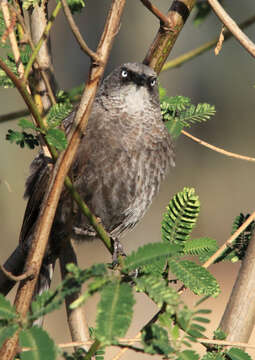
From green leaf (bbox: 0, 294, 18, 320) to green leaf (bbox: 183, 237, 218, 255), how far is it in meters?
0.79

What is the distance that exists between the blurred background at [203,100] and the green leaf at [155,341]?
7.94 m

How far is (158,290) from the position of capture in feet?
5.46

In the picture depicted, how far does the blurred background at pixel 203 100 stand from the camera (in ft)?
36.4

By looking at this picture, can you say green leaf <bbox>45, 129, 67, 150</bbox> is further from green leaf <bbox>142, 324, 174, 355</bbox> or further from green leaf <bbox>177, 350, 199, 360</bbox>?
green leaf <bbox>177, 350, 199, 360</bbox>

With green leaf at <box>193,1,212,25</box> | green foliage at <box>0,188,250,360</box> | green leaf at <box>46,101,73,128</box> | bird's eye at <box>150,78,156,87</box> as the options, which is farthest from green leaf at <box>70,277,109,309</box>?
green leaf at <box>193,1,212,25</box>

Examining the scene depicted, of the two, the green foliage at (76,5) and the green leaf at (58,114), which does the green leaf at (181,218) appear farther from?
the green foliage at (76,5)

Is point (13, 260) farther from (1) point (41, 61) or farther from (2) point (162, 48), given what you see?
(2) point (162, 48)

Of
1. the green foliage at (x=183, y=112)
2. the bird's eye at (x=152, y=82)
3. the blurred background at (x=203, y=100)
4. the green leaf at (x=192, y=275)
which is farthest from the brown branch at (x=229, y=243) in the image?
the blurred background at (x=203, y=100)

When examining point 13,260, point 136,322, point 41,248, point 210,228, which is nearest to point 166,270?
point 41,248

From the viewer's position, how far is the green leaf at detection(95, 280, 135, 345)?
4.73 feet

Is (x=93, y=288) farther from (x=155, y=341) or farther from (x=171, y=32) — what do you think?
(x=171, y=32)

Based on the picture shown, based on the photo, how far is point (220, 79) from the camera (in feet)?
45.8

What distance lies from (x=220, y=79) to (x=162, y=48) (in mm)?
11278

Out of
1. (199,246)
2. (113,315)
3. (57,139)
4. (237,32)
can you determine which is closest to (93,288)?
(113,315)
